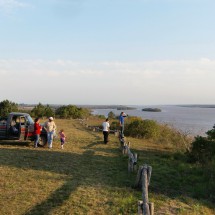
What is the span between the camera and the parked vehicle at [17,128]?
17.8 metres

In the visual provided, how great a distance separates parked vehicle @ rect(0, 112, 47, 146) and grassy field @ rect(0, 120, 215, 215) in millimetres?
1047

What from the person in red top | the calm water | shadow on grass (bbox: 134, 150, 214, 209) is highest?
the person in red top

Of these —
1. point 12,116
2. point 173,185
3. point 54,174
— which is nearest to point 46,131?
point 12,116

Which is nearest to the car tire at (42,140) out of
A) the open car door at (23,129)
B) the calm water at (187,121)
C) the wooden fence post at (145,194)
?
the open car door at (23,129)

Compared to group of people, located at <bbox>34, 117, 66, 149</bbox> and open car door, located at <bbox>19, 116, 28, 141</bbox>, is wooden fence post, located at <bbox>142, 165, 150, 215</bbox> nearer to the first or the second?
group of people, located at <bbox>34, 117, 66, 149</bbox>

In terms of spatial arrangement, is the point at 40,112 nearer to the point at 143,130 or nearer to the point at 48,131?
the point at 143,130

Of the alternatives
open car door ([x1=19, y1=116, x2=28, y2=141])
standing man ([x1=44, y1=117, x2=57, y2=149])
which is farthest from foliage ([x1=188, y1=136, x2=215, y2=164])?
open car door ([x1=19, y1=116, x2=28, y2=141])

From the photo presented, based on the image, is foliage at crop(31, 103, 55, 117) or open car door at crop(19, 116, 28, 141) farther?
foliage at crop(31, 103, 55, 117)

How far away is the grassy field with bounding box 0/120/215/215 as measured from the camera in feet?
27.8

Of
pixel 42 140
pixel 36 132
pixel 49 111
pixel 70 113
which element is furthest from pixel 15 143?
pixel 70 113

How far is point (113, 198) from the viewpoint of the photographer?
30.0 ft

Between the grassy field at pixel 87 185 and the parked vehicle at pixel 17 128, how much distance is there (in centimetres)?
105

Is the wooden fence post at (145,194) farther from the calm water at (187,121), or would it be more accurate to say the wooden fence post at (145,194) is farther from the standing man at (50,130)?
the calm water at (187,121)

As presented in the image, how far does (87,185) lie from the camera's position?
1040 centimetres
